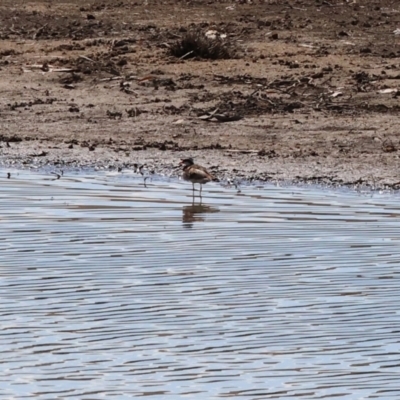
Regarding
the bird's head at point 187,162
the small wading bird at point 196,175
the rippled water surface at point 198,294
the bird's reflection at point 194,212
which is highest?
the bird's head at point 187,162

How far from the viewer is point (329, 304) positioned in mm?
8367

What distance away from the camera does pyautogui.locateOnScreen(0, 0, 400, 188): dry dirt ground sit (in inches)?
534

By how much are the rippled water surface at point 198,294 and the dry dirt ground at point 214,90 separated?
4.74ft

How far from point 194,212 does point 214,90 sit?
4862 mm

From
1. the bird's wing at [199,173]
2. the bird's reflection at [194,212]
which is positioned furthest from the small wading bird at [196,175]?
the bird's reflection at [194,212]

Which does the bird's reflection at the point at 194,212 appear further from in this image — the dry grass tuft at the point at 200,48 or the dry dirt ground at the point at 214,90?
the dry grass tuft at the point at 200,48

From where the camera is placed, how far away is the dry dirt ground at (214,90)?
13562 millimetres

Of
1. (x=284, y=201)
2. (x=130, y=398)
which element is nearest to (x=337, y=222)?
(x=284, y=201)

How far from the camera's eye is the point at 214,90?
15797 millimetres

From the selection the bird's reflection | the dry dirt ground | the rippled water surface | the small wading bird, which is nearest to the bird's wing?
the small wading bird

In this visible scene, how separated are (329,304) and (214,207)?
3.17 meters

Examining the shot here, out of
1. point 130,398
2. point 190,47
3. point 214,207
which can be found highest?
point 190,47

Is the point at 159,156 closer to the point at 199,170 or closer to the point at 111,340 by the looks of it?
the point at 199,170

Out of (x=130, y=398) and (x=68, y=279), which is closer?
(x=130, y=398)
